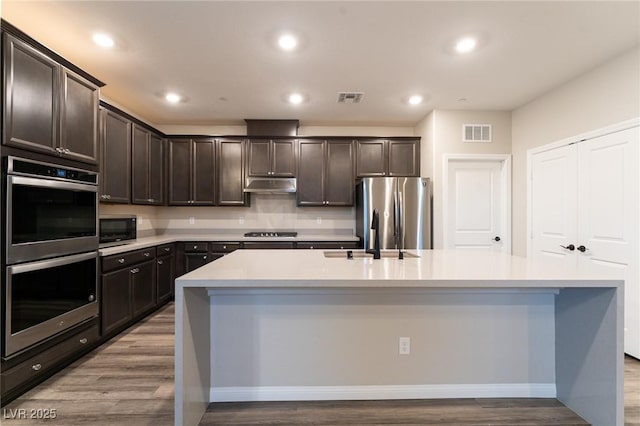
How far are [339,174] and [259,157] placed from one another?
4.02 ft

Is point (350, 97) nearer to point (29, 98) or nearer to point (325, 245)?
point (325, 245)

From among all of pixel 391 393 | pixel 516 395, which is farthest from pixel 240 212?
pixel 516 395

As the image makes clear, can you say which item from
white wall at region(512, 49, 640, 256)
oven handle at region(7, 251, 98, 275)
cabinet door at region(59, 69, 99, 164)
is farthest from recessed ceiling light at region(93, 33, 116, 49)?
white wall at region(512, 49, 640, 256)

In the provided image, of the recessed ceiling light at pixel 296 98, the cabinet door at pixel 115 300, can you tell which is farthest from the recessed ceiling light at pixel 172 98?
the cabinet door at pixel 115 300

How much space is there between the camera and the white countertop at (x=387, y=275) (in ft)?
4.91

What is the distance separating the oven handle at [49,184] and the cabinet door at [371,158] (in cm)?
326

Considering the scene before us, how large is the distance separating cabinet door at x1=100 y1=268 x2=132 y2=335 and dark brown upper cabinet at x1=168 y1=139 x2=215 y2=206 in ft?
5.44

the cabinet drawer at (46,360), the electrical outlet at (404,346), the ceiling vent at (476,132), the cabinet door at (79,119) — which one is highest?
the ceiling vent at (476,132)

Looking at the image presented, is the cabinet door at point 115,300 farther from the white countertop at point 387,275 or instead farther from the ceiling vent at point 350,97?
the ceiling vent at point 350,97

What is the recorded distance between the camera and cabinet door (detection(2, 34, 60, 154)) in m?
1.89

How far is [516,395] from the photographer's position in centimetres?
198

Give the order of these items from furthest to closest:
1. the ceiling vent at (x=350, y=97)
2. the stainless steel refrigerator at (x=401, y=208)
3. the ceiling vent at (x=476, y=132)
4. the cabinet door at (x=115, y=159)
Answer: the ceiling vent at (x=476, y=132) → the stainless steel refrigerator at (x=401, y=208) → the ceiling vent at (x=350, y=97) → the cabinet door at (x=115, y=159)

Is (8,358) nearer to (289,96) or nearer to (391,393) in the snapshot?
(391,393)

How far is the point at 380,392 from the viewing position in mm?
1972
